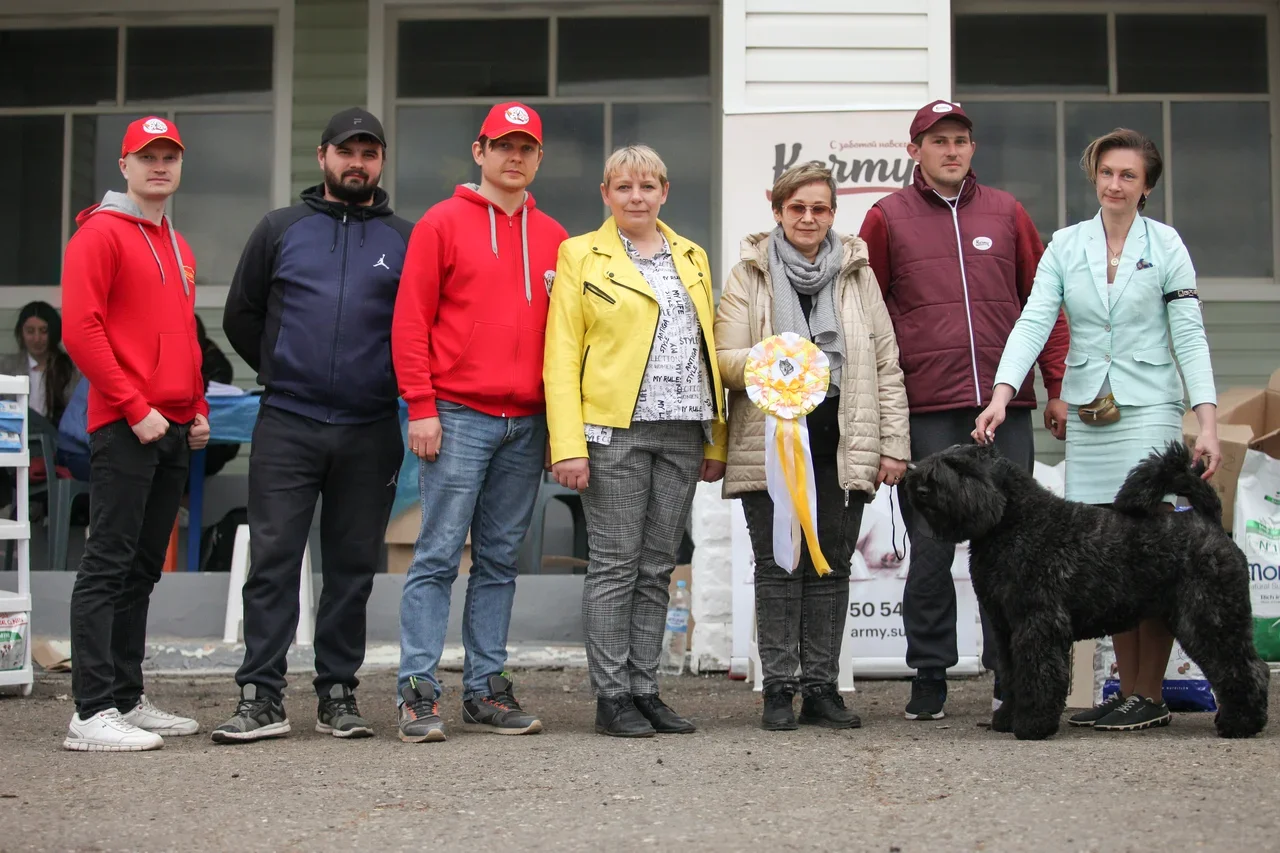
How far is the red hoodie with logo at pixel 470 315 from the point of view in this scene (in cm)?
459

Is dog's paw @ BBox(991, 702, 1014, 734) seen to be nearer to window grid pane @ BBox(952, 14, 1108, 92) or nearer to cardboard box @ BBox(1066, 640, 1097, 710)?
cardboard box @ BBox(1066, 640, 1097, 710)

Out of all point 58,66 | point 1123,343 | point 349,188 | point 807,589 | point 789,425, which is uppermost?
point 58,66

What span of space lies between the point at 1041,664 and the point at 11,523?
13.6 ft

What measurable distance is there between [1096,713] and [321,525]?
2687mm

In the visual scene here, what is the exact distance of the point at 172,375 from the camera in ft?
15.4

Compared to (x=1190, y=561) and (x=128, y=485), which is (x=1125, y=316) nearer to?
(x=1190, y=561)

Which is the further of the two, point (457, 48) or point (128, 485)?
point (457, 48)

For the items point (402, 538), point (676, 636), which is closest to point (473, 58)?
point (402, 538)

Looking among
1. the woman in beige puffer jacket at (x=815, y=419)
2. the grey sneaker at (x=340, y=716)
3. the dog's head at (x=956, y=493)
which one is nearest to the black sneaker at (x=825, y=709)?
the woman in beige puffer jacket at (x=815, y=419)

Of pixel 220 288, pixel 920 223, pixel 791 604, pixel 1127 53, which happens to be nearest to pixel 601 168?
pixel 220 288

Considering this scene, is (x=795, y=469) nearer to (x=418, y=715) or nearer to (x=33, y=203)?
(x=418, y=715)

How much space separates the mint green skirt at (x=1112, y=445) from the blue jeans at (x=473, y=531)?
70.9 inches

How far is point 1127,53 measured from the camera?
9.36m

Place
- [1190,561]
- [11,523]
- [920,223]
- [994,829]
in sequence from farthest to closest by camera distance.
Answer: [11,523], [920,223], [1190,561], [994,829]
